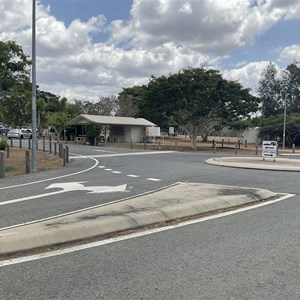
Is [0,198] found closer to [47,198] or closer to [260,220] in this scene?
[47,198]

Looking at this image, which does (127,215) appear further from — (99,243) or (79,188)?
(79,188)

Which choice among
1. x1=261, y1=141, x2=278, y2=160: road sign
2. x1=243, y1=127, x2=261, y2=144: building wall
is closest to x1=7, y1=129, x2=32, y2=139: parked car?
x1=243, y1=127, x2=261, y2=144: building wall

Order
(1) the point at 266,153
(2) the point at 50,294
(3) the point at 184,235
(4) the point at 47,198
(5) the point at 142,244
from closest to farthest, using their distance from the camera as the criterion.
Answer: (2) the point at 50,294 < (5) the point at 142,244 < (3) the point at 184,235 < (4) the point at 47,198 < (1) the point at 266,153

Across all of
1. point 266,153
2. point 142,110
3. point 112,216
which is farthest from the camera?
point 142,110

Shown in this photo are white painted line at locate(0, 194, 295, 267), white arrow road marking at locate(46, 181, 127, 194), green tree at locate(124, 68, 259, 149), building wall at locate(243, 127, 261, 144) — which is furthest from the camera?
building wall at locate(243, 127, 261, 144)

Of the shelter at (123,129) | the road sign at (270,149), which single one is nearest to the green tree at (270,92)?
the shelter at (123,129)

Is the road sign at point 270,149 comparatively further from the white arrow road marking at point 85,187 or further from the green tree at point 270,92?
the green tree at point 270,92

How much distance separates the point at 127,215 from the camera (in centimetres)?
683

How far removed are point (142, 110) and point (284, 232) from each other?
3624 centimetres

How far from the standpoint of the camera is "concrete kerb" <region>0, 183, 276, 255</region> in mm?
5434

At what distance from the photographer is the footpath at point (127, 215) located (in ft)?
17.8

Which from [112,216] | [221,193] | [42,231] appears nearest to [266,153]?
[221,193]

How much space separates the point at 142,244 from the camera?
5.50 metres

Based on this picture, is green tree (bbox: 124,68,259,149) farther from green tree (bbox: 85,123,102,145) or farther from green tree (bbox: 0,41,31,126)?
green tree (bbox: 0,41,31,126)
